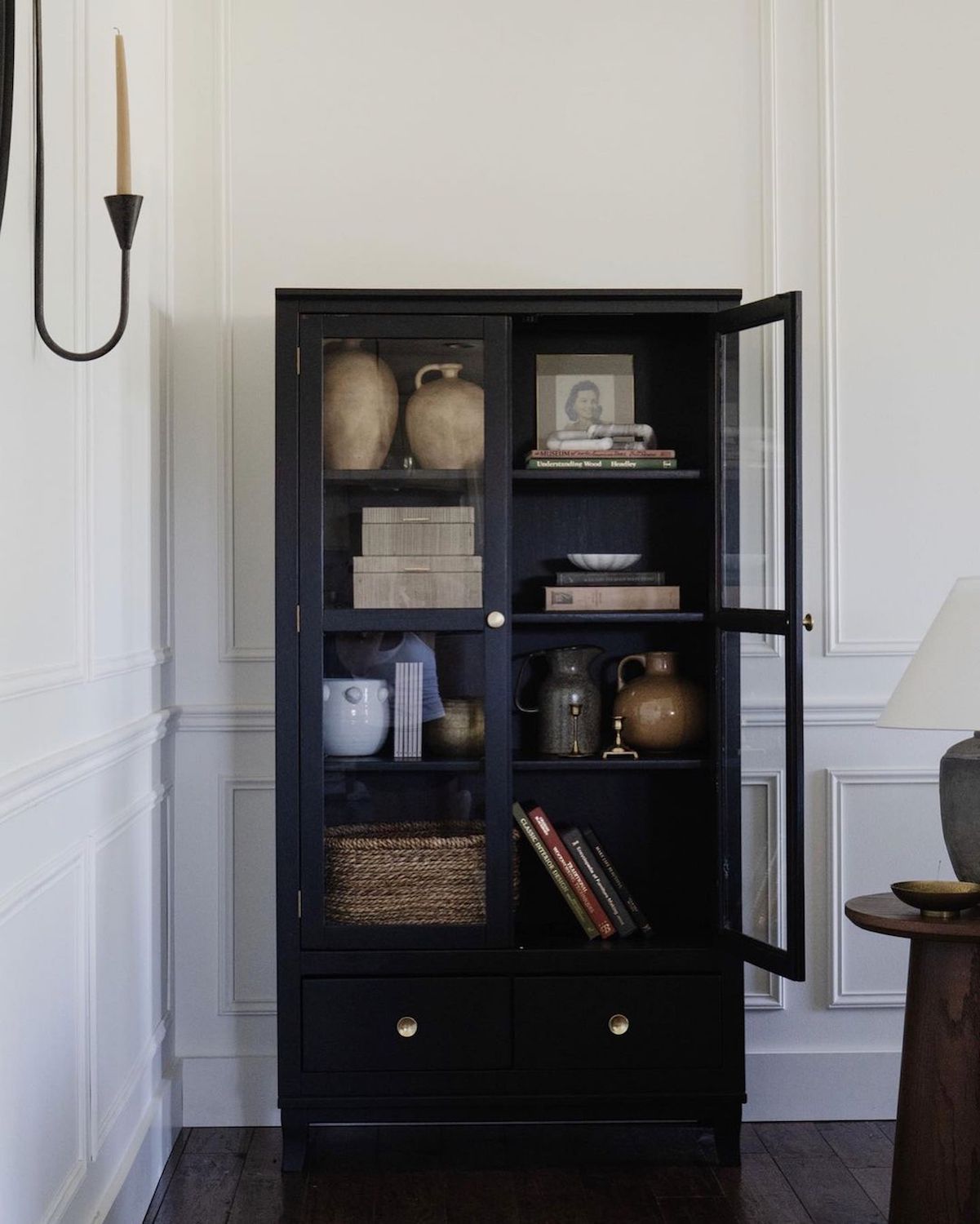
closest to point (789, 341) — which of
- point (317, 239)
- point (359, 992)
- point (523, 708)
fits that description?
point (523, 708)

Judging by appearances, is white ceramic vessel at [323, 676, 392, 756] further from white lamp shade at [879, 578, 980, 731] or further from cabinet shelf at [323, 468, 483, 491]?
white lamp shade at [879, 578, 980, 731]

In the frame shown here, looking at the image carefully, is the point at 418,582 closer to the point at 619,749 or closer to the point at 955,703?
the point at 619,749

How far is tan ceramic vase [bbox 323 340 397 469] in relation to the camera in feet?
8.49

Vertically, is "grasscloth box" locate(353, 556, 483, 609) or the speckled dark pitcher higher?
"grasscloth box" locate(353, 556, 483, 609)

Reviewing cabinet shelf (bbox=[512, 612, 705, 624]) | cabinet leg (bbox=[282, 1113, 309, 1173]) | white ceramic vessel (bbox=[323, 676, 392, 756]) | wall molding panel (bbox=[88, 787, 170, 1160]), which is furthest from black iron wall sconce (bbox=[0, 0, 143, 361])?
cabinet leg (bbox=[282, 1113, 309, 1173])

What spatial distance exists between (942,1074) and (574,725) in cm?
103

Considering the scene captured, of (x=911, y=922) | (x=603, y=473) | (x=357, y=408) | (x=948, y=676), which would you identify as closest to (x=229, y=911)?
(x=357, y=408)

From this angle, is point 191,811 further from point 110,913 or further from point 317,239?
point 317,239

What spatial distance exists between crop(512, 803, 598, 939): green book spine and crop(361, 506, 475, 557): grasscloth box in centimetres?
59

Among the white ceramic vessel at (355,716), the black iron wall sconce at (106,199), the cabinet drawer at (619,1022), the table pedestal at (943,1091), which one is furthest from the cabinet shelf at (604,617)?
the black iron wall sconce at (106,199)

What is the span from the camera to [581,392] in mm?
2844

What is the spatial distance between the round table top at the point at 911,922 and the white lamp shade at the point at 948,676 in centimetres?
32

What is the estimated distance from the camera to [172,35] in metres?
2.92

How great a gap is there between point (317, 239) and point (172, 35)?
0.58 meters
